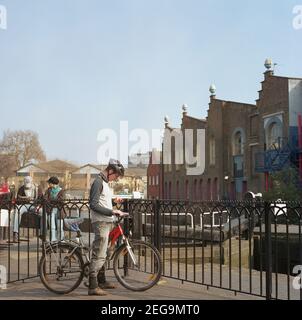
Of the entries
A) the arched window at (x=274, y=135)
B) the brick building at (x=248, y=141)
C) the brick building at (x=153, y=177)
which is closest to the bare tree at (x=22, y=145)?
the brick building at (x=153, y=177)

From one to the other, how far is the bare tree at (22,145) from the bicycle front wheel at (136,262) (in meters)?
68.7

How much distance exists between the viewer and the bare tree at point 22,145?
7588cm

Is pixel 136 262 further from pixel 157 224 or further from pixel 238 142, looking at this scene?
pixel 238 142

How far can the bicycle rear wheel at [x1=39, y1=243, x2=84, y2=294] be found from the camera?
7.28 m

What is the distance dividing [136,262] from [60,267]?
1133mm

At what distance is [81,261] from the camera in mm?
7328

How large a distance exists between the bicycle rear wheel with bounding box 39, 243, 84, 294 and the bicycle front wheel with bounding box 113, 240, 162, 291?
557mm

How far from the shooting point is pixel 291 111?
3522cm

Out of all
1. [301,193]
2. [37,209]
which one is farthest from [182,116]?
[37,209]

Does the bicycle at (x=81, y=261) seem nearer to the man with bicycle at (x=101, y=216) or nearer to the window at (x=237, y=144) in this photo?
the man with bicycle at (x=101, y=216)
